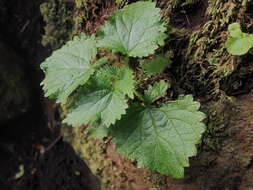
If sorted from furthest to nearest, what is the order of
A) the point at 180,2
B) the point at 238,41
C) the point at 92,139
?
1. the point at 92,139
2. the point at 180,2
3. the point at 238,41

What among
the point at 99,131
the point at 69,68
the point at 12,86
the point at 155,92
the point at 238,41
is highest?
the point at 238,41

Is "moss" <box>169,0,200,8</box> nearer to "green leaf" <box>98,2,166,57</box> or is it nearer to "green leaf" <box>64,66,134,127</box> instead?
"green leaf" <box>98,2,166,57</box>

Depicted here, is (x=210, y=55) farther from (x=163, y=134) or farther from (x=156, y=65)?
(x=163, y=134)

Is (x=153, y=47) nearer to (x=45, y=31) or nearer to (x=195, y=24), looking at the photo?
(x=195, y=24)

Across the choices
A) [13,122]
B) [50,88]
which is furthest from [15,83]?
[50,88]

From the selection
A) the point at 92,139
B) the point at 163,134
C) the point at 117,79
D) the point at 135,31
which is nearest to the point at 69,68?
the point at 117,79

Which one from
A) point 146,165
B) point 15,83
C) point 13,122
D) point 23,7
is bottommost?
point 13,122
